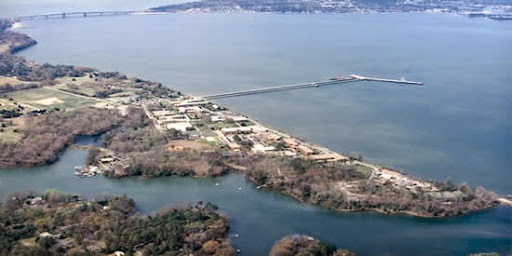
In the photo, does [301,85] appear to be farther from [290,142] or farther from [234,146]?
[234,146]

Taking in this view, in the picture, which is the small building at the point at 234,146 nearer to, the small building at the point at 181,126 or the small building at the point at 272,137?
the small building at the point at 272,137

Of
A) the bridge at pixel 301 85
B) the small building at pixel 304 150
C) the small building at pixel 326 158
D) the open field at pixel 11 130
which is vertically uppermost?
the open field at pixel 11 130

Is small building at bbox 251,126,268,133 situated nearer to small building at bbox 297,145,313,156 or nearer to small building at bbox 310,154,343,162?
small building at bbox 297,145,313,156

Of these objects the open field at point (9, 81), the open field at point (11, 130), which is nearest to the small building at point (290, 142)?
the open field at point (11, 130)

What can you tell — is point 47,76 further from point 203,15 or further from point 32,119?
point 203,15

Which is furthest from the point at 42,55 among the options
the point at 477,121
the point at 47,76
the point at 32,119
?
the point at 477,121

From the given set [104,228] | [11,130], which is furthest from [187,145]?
[104,228]

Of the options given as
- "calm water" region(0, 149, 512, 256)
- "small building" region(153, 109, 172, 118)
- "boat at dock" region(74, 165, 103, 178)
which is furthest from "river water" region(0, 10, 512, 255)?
"small building" region(153, 109, 172, 118)
